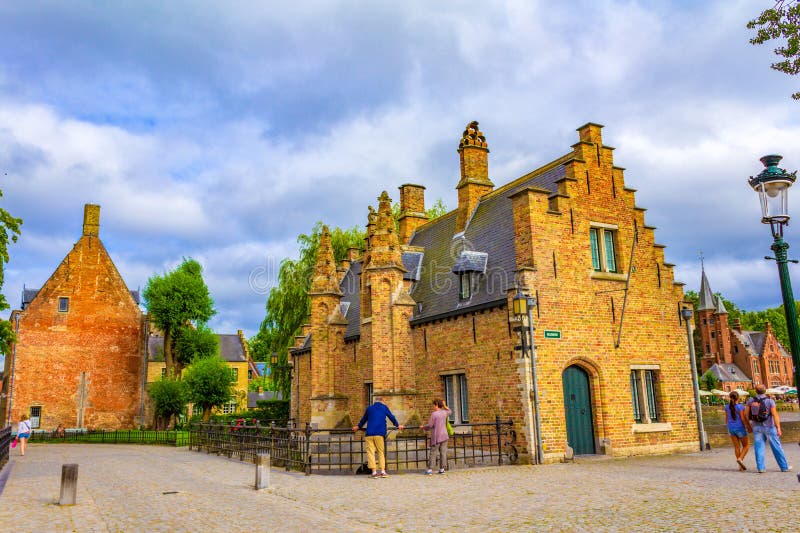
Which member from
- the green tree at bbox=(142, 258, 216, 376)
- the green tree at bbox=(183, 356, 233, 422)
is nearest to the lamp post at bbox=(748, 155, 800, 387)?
the green tree at bbox=(183, 356, 233, 422)

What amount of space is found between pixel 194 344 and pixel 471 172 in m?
29.4

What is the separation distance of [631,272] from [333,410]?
39.7 feet

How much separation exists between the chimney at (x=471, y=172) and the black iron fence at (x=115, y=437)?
1964cm

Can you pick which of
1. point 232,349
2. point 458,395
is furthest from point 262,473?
point 232,349

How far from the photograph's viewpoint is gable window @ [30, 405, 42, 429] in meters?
40.2

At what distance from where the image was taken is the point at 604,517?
8305 millimetres

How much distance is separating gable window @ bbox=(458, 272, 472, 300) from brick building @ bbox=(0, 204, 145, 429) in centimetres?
3205

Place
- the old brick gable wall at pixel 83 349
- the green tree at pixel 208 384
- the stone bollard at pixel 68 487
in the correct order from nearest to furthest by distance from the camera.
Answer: the stone bollard at pixel 68 487, the green tree at pixel 208 384, the old brick gable wall at pixel 83 349

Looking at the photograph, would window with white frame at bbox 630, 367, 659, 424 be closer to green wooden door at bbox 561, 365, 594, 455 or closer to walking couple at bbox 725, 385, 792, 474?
green wooden door at bbox 561, 365, 594, 455

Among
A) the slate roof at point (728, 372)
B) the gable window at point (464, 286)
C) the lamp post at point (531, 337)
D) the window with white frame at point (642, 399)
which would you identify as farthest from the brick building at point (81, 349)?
the slate roof at point (728, 372)

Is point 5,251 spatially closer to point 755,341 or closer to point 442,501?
point 442,501

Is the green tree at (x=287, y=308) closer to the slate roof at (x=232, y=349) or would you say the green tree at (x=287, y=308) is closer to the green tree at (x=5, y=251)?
the green tree at (x=5, y=251)

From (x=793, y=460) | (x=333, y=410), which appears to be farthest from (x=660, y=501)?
(x=333, y=410)

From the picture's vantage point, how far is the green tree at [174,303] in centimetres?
4375
